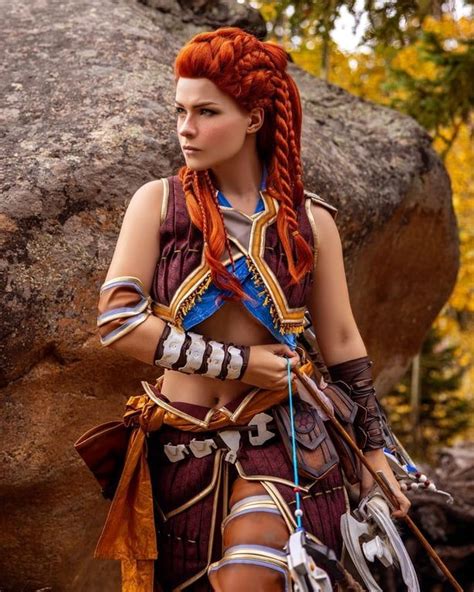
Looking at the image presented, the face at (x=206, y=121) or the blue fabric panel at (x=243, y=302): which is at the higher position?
the face at (x=206, y=121)

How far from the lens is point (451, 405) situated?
41.2 feet

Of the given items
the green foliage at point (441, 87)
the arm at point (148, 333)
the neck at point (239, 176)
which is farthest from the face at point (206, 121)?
the green foliage at point (441, 87)

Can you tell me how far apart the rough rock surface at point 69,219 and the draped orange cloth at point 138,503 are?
753 millimetres

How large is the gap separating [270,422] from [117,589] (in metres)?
1.68

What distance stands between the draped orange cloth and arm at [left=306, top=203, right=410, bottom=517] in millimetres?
309

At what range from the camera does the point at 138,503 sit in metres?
2.72

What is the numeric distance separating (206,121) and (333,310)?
28.9 inches

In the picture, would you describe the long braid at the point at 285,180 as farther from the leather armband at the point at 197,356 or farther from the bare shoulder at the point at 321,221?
the leather armband at the point at 197,356

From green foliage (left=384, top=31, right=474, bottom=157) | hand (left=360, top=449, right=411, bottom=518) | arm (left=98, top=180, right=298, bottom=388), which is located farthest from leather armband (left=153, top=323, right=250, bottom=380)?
green foliage (left=384, top=31, right=474, bottom=157)

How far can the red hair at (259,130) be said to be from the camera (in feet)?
8.31

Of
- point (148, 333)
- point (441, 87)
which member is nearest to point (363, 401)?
point (148, 333)

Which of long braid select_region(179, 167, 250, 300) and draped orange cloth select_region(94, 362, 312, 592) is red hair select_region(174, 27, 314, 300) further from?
draped orange cloth select_region(94, 362, 312, 592)

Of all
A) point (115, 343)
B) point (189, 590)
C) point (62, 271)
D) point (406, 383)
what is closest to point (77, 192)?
point (62, 271)

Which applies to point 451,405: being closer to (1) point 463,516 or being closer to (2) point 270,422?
(1) point 463,516
